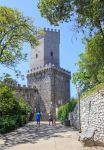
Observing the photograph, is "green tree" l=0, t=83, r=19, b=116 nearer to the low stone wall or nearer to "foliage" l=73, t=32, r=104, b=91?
"foliage" l=73, t=32, r=104, b=91

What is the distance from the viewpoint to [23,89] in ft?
254

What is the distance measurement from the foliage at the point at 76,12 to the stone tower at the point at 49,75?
2172 inches

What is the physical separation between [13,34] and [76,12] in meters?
18.2

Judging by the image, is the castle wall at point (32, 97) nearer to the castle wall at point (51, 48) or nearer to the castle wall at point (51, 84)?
the castle wall at point (51, 84)

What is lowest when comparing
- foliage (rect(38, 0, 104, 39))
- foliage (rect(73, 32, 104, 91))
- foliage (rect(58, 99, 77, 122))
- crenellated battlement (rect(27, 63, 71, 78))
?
foliage (rect(58, 99, 77, 122))

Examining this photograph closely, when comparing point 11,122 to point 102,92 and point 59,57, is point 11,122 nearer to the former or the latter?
point 102,92

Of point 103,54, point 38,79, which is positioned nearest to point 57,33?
point 38,79

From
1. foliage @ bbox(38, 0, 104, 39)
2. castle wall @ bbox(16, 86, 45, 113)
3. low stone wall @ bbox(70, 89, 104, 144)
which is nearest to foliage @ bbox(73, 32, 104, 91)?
low stone wall @ bbox(70, 89, 104, 144)

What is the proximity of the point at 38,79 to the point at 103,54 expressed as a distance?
63.1 metres

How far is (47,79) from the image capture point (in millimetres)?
80125

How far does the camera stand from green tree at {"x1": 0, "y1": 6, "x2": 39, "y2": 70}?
3362cm

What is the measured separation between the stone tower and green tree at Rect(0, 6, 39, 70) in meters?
37.3

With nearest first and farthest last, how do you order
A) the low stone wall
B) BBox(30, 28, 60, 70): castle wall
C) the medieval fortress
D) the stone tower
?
the low stone wall < the medieval fortress < the stone tower < BBox(30, 28, 60, 70): castle wall

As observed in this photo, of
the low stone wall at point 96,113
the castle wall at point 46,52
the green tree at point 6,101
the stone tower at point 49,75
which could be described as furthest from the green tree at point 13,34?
the castle wall at point 46,52
